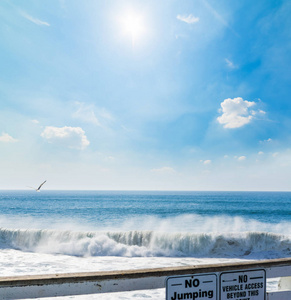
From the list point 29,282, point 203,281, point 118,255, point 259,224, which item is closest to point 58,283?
point 29,282

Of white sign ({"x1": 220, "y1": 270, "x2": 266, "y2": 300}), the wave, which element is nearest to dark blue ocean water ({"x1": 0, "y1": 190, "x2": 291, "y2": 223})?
the wave

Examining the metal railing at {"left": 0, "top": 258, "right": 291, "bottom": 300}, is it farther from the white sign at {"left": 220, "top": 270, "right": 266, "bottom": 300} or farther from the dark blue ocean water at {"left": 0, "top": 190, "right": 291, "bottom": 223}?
the dark blue ocean water at {"left": 0, "top": 190, "right": 291, "bottom": 223}

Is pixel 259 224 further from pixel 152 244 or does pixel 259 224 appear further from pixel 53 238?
pixel 53 238

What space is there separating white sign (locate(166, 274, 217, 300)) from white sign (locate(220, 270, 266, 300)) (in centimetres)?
6

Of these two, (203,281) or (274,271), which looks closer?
(203,281)

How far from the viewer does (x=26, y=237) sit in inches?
669

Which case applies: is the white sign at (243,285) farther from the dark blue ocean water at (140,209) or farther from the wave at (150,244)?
the dark blue ocean water at (140,209)

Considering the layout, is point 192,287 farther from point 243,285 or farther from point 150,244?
point 150,244

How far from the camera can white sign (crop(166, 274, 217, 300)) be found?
1.40 metres

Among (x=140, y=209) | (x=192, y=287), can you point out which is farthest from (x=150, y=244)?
(x=140, y=209)

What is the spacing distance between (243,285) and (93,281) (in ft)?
2.69

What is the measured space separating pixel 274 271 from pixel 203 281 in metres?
0.55

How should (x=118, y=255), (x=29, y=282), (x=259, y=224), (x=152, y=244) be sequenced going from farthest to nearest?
1. (x=259, y=224)
2. (x=152, y=244)
3. (x=118, y=255)
4. (x=29, y=282)

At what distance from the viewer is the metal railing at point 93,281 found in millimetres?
1305
